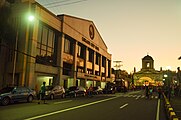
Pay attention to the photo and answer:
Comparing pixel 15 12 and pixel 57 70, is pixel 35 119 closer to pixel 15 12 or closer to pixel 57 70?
pixel 15 12

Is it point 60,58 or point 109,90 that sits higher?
point 60,58

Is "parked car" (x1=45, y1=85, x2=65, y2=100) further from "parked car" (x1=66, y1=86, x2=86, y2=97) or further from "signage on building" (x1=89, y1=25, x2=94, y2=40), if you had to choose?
"signage on building" (x1=89, y1=25, x2=94, y2=40)

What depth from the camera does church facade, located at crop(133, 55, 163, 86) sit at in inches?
3957

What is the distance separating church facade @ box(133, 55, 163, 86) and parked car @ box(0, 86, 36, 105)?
275 feet

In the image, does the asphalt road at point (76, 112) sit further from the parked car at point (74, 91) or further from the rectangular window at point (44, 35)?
the rectangular window at point (44, 35)

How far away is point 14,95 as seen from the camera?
19.2 metres

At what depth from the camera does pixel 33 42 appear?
29.8 m

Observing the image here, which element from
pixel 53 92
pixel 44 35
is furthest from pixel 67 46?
pixel 53 92

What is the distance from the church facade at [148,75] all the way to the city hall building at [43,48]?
175 ft

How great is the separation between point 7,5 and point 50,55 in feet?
31.7

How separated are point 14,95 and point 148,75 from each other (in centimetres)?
8794

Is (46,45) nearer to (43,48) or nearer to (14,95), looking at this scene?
(43,48)

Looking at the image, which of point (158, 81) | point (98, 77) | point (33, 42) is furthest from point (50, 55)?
point (158, 81)

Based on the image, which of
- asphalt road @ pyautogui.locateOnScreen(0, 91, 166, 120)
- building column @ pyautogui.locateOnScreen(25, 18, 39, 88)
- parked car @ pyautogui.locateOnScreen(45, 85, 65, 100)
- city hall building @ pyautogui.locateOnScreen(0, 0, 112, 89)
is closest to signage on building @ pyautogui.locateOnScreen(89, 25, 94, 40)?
city hall building @ pyautogui.locateOnScreen(0, 0, 112, 89)
